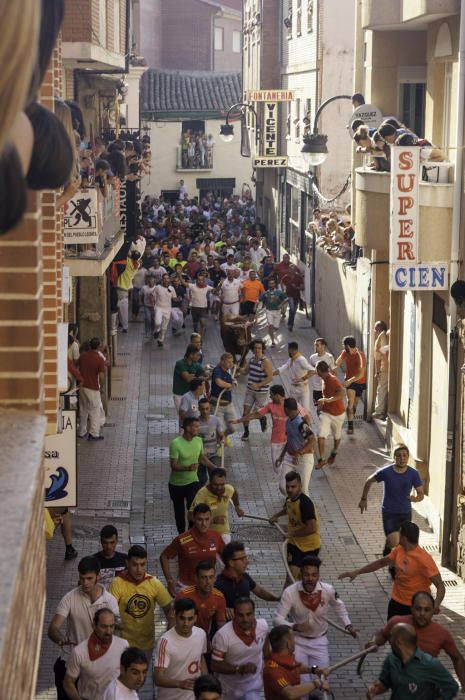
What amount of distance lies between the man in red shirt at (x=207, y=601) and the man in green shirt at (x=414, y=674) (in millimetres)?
1682

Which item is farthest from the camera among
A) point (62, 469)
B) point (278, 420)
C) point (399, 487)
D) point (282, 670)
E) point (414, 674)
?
point (278, 420)

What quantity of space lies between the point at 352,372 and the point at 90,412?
415 centimetres

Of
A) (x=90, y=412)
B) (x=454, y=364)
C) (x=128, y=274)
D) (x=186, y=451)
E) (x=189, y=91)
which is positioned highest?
(x=189, y=91)

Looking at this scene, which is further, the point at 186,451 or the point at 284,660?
the point at 186,451

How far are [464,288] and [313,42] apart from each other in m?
21.3

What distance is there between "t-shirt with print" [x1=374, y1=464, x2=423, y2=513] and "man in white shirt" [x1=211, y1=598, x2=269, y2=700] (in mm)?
4155

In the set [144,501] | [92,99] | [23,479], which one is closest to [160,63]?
[92,99]

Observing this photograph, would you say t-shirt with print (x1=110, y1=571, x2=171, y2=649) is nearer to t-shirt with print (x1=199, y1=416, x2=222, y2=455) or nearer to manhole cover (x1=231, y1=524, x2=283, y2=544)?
manhole cover (x1=231, y1=524, x2=283, y2=544)

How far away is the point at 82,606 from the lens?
379 inches

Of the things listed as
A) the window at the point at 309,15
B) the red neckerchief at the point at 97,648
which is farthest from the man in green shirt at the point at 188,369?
the window at the point at 309,15

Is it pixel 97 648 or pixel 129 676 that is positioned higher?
pixel 129 676

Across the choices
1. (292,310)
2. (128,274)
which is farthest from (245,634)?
(292,310)

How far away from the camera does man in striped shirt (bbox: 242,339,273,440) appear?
19.7 metres

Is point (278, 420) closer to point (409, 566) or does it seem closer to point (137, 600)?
point (409, 566)
